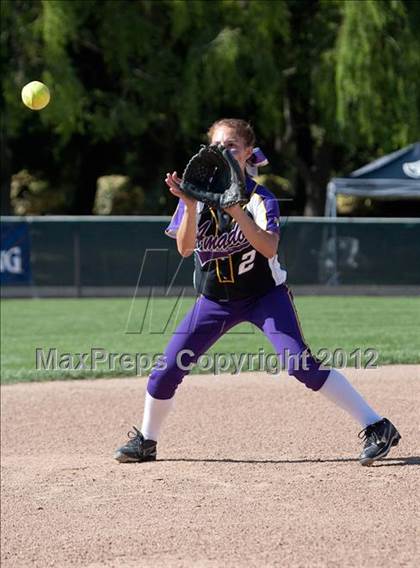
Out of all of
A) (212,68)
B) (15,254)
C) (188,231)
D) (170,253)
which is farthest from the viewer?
(212,68)

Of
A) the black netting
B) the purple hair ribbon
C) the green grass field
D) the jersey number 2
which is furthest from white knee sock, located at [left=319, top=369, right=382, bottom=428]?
the black netting

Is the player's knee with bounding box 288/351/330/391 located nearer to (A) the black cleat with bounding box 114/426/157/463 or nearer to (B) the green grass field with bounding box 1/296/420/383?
(A) the black cleat with bounding box 114/426/157/463

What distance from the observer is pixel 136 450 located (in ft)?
17.9

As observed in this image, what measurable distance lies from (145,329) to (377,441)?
7.53m

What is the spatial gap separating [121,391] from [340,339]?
336 centimetres

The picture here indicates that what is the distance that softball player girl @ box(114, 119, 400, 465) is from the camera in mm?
4852

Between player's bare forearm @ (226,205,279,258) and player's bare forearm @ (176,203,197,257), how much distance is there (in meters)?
0.24

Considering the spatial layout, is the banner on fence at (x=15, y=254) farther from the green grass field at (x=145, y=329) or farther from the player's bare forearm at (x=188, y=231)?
the player's bare forearm at (x=188, y=231)

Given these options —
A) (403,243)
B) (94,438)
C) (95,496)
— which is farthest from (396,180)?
(95,496)

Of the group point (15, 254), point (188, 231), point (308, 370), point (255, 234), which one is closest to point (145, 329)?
point (15, 254)

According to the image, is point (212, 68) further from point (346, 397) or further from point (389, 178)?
point (346, 397)

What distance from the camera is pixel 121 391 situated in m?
8.03

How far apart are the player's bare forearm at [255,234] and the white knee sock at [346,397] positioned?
2.54ft

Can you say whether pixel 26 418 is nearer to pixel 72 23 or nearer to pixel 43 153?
pixel 72 23
